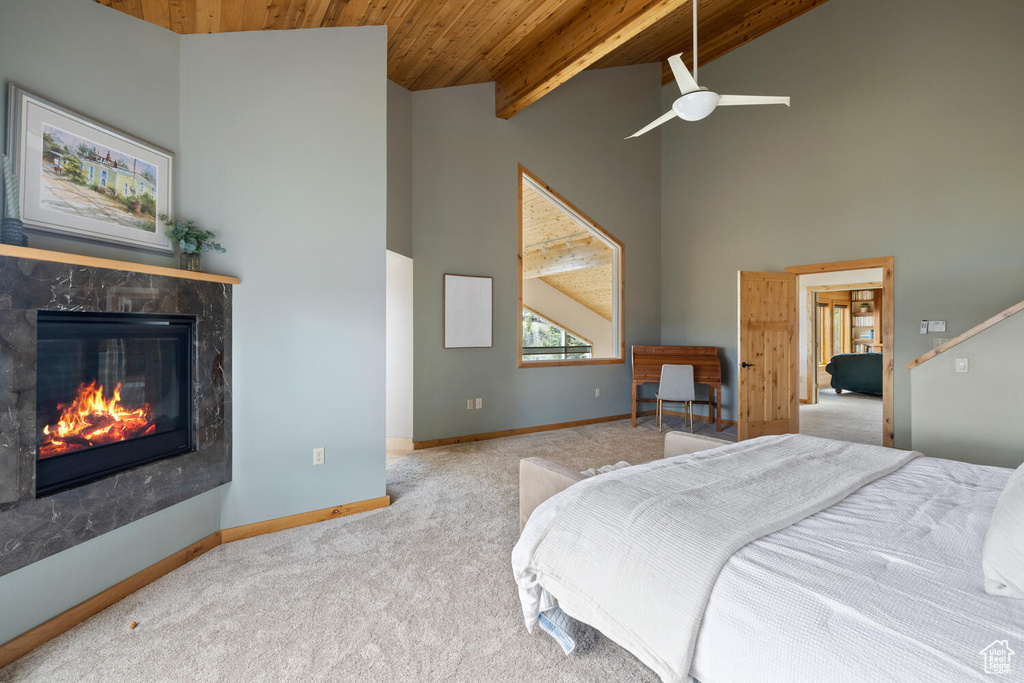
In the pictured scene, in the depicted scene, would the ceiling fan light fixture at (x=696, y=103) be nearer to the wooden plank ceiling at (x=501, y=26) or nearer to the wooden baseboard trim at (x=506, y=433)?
the wooden plank ceiling at (x=501, y=26)

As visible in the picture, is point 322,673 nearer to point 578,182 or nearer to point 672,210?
point 578,182

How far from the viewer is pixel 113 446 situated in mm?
2055

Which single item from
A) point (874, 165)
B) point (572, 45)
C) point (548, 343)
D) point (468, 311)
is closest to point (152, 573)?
point (468, 311)

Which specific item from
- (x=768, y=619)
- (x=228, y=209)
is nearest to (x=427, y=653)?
(x=768, y=619)

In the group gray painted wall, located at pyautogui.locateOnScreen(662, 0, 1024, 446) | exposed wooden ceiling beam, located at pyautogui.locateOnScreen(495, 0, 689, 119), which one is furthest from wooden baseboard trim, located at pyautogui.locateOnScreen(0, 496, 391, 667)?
gray painted wall, located at pyautogui.locateOnScreen(662, 0, 1024, 446)

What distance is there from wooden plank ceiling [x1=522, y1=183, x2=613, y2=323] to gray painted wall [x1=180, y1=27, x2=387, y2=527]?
9.49 ft

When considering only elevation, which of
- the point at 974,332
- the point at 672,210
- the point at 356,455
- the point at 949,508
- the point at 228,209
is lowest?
the point at 356,455

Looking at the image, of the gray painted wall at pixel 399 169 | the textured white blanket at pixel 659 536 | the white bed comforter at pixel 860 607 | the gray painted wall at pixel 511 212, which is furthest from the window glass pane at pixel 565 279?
the white bed comforter at pixel 860 607

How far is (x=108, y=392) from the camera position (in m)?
2.08

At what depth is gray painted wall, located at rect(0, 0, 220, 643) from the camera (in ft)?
5.74

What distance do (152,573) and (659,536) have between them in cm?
228

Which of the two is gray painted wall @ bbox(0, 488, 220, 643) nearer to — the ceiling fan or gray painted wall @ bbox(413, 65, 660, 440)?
gray painted wall @ bbox(413, 65, 660, 440)

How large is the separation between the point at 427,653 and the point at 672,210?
6.14 metres

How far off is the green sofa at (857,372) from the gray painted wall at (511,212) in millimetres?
4341
